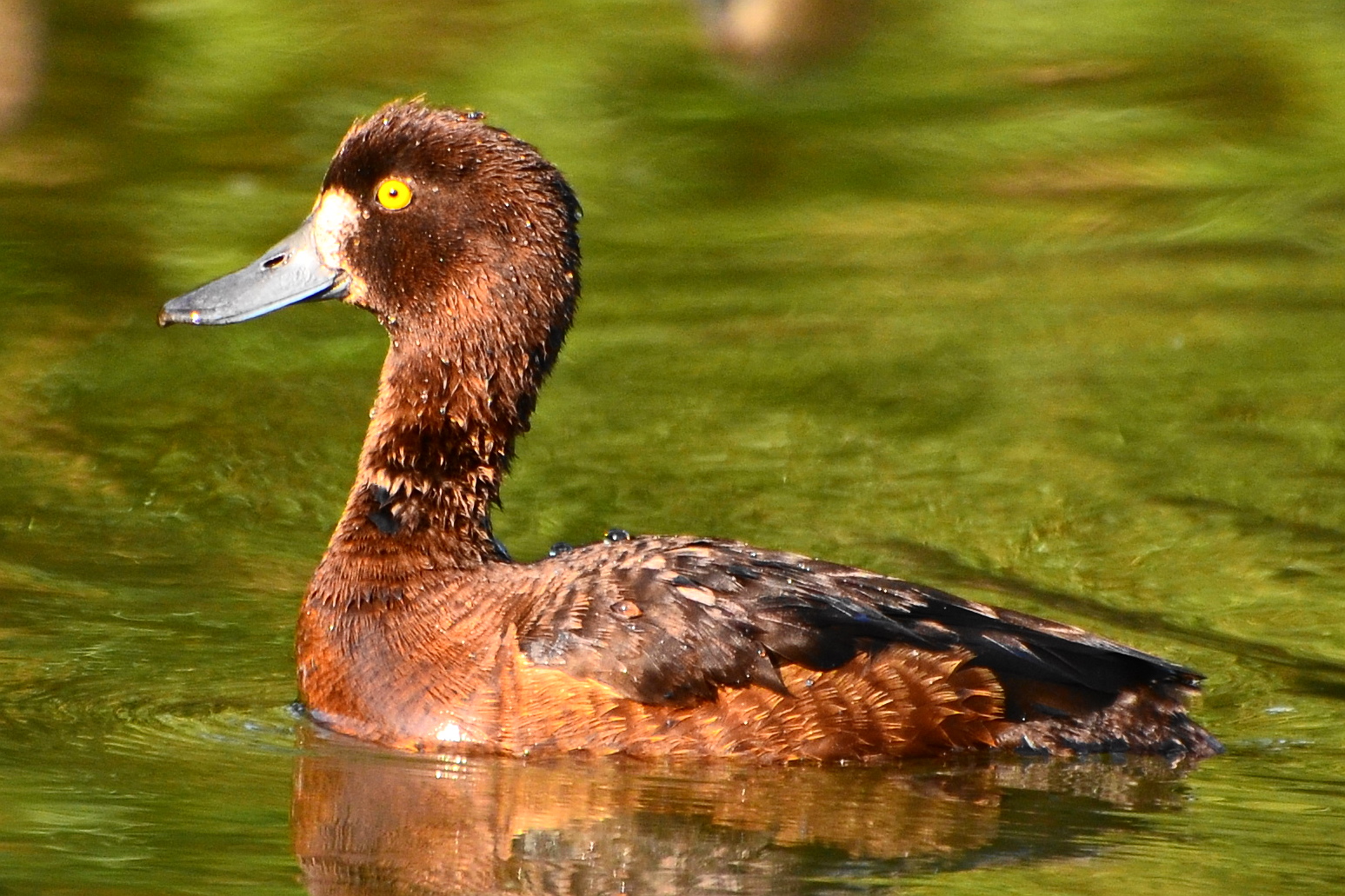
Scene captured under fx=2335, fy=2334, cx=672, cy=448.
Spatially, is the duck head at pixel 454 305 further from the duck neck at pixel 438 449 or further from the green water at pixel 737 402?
the green water at pixel 737 402

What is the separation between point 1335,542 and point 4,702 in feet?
17.0

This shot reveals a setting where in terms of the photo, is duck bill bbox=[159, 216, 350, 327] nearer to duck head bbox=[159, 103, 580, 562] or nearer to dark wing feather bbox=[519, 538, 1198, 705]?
duck head bbox=[159, 103, 580, 562]

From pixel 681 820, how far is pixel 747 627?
79 centimetres

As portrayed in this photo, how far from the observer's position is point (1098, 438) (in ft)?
34.3

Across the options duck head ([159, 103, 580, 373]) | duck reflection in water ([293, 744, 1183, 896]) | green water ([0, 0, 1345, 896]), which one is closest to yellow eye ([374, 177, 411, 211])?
duck head ([159, 103, 580, 373])

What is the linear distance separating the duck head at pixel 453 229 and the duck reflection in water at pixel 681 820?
63.5 inches

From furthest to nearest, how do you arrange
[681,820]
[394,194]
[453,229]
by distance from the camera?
1. [394,194]
2. [453,229]
3. [681,820]

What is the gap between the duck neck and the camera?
7734 mm

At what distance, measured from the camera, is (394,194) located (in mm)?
8008

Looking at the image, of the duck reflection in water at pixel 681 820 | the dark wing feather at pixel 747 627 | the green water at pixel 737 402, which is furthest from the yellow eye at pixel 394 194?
the duck reflection in water at pixel 681 820

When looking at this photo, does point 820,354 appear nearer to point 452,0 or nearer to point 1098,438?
point 1098,438

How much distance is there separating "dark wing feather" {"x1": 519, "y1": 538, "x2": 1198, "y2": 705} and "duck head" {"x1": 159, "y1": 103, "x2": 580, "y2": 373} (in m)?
0.94

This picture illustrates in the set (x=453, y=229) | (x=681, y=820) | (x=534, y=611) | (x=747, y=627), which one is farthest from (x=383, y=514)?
(x=681, y=820)

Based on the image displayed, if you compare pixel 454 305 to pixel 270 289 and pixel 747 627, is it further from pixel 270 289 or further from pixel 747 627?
pixel 747 627
